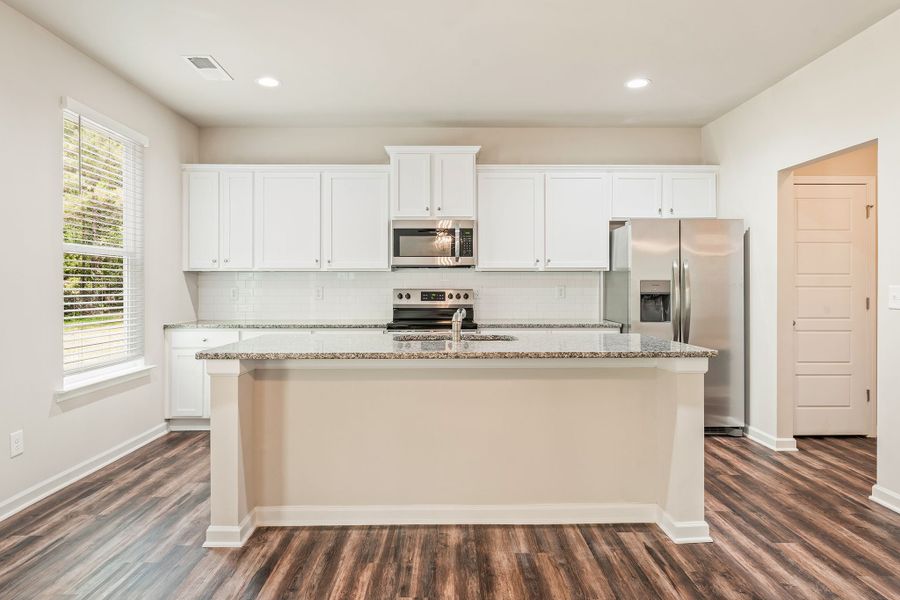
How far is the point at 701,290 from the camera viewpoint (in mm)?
4266

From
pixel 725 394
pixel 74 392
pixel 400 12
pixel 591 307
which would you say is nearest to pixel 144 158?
pixel 74 392

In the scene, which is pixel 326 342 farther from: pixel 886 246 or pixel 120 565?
pixel 886 246

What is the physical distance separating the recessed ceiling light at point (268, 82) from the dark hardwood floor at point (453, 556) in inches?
112

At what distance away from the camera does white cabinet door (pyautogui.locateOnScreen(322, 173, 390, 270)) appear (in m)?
4.72

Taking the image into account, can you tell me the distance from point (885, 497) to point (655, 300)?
195cm

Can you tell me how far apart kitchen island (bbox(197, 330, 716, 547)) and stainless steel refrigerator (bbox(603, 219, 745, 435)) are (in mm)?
1786

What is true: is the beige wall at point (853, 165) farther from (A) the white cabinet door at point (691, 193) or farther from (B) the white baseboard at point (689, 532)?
(B) the white baseboard at point (689, 532)

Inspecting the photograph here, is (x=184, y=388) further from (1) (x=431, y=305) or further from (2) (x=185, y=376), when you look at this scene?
(1) (x=431, y=305)

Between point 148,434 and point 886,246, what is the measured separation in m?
5.18

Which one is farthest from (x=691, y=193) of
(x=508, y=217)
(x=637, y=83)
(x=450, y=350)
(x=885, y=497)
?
(x=450, y=350)

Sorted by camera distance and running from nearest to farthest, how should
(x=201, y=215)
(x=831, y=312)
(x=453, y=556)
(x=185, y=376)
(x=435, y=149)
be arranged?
(x=453, y=556), (x=831, y=312), (x=185, y=376), (x=435, y=149), (x=201, y=215)

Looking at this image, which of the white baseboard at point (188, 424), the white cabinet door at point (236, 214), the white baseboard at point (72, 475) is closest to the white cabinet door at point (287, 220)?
the white cabinet door at point (236, 214)

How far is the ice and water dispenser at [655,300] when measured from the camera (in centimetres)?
431

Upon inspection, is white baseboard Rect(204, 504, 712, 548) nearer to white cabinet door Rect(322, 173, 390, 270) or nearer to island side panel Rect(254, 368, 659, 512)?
island side panel Rect(254, 368, 659, 512)
